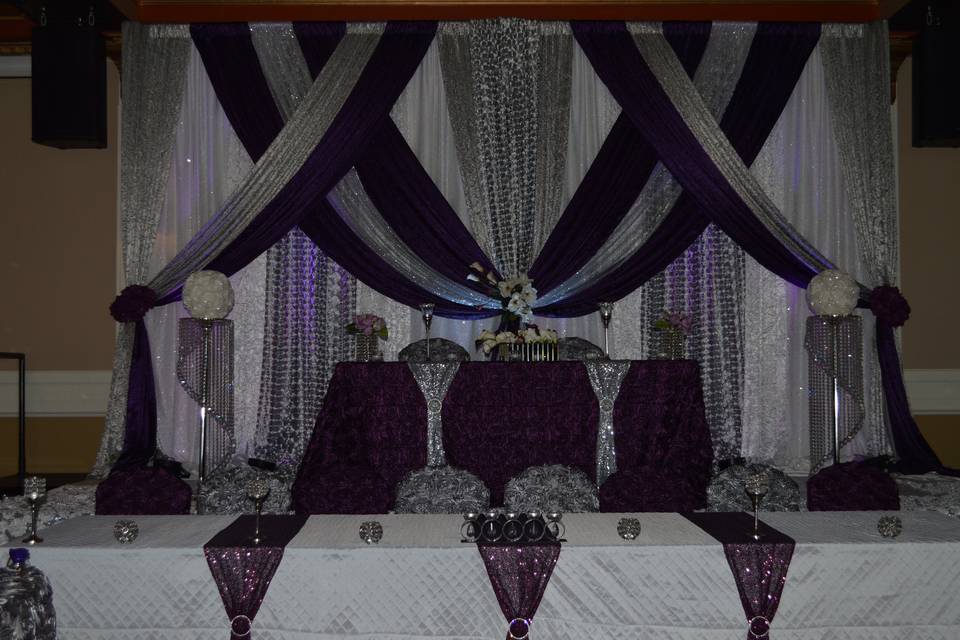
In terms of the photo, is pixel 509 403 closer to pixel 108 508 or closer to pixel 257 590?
pixel 108 508

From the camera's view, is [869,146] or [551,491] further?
[869,146]

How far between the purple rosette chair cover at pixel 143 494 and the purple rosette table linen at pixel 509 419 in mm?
689

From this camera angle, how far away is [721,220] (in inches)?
218

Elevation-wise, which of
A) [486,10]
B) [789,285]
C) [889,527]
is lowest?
[889,527]

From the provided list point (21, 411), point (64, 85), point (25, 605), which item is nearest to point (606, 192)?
point (64, 85)

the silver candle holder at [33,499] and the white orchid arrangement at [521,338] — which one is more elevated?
the white orchid arrangement at [521,338]

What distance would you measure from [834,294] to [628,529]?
3513 mm

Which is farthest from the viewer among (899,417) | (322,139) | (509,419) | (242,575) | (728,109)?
(728,109)

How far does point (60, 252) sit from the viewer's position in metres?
5.91

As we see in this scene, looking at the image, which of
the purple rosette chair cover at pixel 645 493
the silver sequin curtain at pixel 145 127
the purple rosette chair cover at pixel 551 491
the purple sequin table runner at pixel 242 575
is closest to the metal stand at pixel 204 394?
the silver sequin curtain at pixel 145 127

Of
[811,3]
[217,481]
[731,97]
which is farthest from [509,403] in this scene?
[811,3]

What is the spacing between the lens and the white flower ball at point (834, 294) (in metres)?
4.91

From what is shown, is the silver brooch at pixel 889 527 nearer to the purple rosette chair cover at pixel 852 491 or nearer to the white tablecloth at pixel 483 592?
the white tablecloth at pixel 483 592

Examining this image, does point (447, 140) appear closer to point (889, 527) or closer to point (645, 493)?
point (645, 493)
